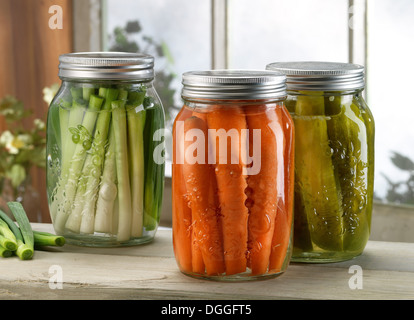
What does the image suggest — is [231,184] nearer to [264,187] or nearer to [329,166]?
[264,187]

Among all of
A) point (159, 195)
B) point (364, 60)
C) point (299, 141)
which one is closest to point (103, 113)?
point (159, 195)

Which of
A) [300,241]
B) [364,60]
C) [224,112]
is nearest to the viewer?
[224,112]

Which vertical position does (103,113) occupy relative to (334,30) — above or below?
below

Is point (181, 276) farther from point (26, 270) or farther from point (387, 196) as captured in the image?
point (387, 196)

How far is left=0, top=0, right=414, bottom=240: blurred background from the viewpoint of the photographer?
6.25ft

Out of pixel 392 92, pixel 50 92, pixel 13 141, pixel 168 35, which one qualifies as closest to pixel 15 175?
pixel 13 141

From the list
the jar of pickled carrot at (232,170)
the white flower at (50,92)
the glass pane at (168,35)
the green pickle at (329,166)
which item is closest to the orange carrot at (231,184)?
the jar of pickled carrot at (232,170)

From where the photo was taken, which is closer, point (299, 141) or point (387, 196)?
point (299, 141)

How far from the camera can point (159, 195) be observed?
3.04 feet

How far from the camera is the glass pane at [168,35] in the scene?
7.16 feet

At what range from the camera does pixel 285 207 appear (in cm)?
77

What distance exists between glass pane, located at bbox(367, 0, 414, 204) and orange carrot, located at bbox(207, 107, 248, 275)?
128cm

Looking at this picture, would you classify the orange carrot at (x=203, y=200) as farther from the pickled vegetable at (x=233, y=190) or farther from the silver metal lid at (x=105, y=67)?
the silver metal lid at (x=105, y=67)

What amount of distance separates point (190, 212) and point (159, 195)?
176 mm
